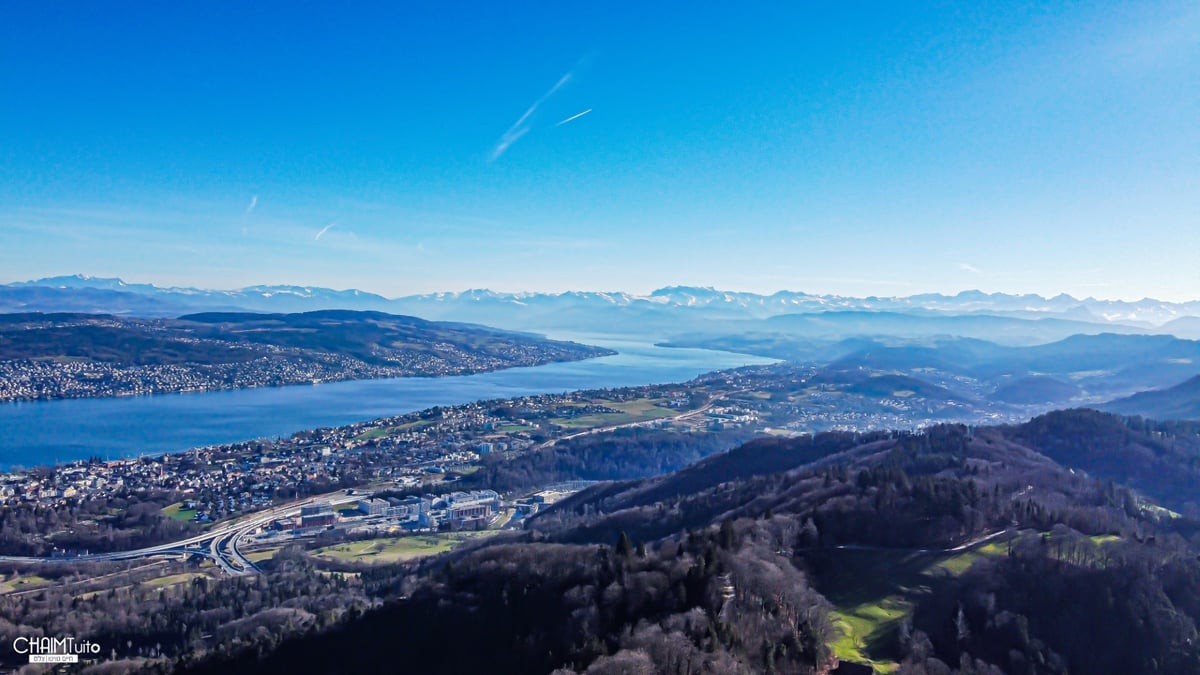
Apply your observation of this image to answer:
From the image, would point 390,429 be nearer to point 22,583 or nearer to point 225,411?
point 225,411

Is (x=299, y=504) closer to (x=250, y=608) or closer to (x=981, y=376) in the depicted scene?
(x=250, y=608)

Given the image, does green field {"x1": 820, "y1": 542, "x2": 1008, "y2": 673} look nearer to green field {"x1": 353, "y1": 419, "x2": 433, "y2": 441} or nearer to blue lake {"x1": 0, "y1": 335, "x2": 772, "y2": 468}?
green field {"x1": 353, "y1": 419, "x2": 433, "y2": 441}

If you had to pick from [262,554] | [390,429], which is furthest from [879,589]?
[390,429]

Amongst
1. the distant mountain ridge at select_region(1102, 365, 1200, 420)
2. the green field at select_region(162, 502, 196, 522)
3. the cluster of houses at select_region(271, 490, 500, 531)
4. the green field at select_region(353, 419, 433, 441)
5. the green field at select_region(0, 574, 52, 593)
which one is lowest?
the cluster of houses at select_region(271, 490, 500, 531)

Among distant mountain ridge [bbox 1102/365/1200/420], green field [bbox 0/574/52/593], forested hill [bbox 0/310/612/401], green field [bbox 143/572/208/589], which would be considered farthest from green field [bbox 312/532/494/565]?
forested hill [bbox 0/310/612/401]

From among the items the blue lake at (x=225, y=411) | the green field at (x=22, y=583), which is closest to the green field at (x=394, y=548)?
the green field at (x=22, y=583)

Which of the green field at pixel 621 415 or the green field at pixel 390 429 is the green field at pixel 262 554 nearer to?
the green field at pixel 390 429
